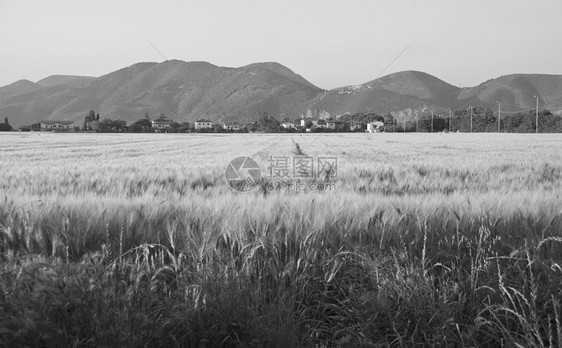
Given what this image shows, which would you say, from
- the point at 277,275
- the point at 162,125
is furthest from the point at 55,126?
the point at 277,275

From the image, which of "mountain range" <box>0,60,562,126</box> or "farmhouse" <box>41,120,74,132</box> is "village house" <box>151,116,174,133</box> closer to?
"mountain range" <box>0,60,562,126</box>

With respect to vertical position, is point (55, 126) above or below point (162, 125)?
above

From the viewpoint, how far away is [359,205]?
105 inches

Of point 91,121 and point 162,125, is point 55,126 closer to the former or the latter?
point 91,121

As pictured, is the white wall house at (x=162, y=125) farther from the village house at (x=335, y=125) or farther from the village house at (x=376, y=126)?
the village house at (x=376, y=126)

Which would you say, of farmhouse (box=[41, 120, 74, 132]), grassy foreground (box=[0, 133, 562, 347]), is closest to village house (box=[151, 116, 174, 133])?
farmhouse (box=[41, 120, 74, 132])

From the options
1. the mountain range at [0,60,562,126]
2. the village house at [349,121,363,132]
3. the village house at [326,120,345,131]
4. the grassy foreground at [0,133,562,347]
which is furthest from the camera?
the village house at [349,121,363,132]

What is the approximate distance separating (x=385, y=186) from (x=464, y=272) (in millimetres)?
2986

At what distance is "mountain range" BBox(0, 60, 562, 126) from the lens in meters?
60.3

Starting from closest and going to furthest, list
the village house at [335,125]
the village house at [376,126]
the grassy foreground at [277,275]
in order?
1. the grassy foreground at [277,275]
2. the village house at [335,125]
3. the village house at [376,126]

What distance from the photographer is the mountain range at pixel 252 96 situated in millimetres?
60312

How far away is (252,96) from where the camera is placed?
357ft

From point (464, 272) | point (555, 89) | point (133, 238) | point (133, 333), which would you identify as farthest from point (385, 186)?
point (555, 89)

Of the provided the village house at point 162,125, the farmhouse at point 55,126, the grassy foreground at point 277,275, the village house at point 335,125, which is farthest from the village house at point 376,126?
the grassy foreground at point 277,275
